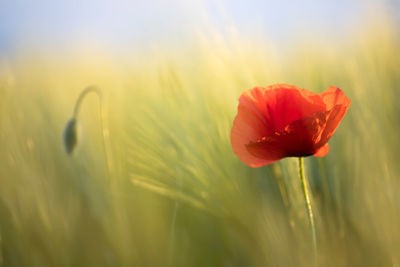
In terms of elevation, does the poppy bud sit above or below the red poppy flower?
above

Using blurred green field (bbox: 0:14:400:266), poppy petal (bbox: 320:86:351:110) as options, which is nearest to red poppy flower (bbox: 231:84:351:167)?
poppy petal (bbox: 320:86:351:110)

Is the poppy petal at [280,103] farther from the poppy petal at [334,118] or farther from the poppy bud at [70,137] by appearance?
the poppy bud at [70,137]

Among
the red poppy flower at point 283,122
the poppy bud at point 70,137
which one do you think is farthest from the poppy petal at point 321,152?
the poppy bud at point 70,137

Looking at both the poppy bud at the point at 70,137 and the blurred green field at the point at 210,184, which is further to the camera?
the poppy bud at the point at 70,137

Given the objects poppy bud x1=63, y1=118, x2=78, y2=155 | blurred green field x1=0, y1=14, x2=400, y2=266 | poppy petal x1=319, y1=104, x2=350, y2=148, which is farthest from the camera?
poppy bud x1=63, y1=118, x2=78, y2=155

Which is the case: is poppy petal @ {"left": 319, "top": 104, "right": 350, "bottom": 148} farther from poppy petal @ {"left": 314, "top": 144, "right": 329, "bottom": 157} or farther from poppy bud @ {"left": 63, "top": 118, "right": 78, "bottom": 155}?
poppy bud @ {"left": 63, "top": 118, "right": 78, "bottom": 155}

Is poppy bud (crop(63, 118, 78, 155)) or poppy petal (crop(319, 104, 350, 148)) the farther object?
poppy bud (crop(63, 118, 78, 155))

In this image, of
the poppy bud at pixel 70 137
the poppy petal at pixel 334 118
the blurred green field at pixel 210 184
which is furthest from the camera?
the poppy bud at pixel 70 137
